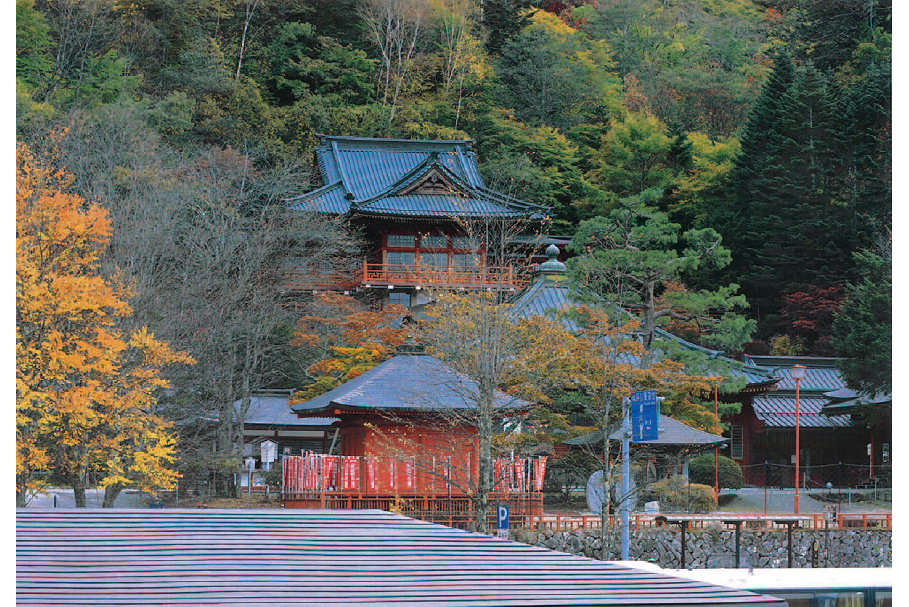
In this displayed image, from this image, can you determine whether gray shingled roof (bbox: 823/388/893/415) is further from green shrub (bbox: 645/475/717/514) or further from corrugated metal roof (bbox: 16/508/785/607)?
corrugated metal roof (bbox: 16/508/785/607)

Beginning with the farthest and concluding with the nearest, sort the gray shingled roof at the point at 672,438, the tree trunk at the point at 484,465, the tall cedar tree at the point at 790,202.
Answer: the tall cedar tree at the point at 790,202, the gray shingled roof at the point at 672,438, the tree trunk at the point at 484,465

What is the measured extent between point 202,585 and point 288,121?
2975 cm

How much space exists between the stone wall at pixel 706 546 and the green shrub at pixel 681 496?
240 cm

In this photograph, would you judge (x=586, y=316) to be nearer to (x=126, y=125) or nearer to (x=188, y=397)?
(x=188, y=397)

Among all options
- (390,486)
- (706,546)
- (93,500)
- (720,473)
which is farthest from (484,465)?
(93,500)

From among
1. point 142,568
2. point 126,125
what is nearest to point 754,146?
point 126,125

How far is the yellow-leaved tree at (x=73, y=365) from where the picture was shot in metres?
13.4

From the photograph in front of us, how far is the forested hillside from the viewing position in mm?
21969

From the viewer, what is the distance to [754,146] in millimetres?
32125

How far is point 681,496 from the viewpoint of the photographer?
59.5 ft

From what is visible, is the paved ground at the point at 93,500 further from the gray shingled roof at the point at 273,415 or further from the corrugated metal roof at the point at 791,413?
the corrugated metal roof at the point at 791,413

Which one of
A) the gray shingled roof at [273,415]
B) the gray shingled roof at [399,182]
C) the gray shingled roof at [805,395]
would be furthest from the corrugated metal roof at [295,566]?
the gray shingled roof at [805,395]

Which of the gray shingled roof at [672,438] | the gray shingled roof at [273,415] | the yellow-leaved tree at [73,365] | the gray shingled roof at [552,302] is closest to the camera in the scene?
the yellow-leaved tree at [73,365]

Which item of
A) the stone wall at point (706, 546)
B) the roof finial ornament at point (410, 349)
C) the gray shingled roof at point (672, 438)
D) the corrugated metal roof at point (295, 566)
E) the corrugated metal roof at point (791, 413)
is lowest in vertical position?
the stone wall at point (706, 546)
